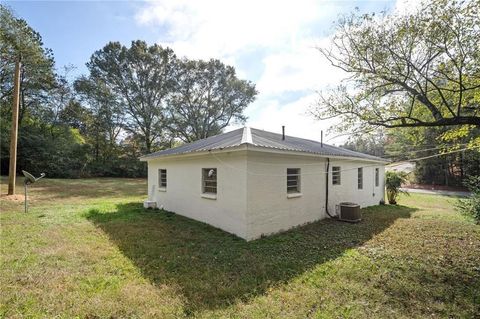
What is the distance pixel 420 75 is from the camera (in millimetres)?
7152

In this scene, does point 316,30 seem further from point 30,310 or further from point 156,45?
point 156,45

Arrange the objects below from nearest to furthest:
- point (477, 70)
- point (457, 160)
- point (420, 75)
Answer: point (477, 70)
point (420, 75)
point (457, 160)

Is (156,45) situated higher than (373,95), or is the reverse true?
(156,45)

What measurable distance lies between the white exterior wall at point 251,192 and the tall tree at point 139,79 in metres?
20.0

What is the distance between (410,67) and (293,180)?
15.9 feet

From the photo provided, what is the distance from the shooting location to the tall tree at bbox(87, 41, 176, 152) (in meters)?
27.8

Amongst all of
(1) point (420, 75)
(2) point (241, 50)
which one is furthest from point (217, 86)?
(1) point (420, 75)

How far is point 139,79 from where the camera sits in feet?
93.4

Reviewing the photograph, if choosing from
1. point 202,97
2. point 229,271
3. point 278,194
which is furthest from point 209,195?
point 202,97

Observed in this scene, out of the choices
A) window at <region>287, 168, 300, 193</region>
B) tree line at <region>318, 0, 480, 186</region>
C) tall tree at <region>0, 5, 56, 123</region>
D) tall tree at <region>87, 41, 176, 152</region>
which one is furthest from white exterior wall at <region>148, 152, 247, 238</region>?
tall tree at <region>87, 41, 176, 152</region>

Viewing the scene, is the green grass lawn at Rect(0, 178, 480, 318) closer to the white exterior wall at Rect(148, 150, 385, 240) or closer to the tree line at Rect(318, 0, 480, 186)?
the white exterior wall at Rect(148, 150, 385, 240)

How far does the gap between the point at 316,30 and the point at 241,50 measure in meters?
3.72

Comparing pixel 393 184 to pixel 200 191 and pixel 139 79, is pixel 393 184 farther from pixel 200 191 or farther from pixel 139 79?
pixel 139 79

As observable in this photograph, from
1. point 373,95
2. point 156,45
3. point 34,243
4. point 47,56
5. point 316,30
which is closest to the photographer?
point 34,243
